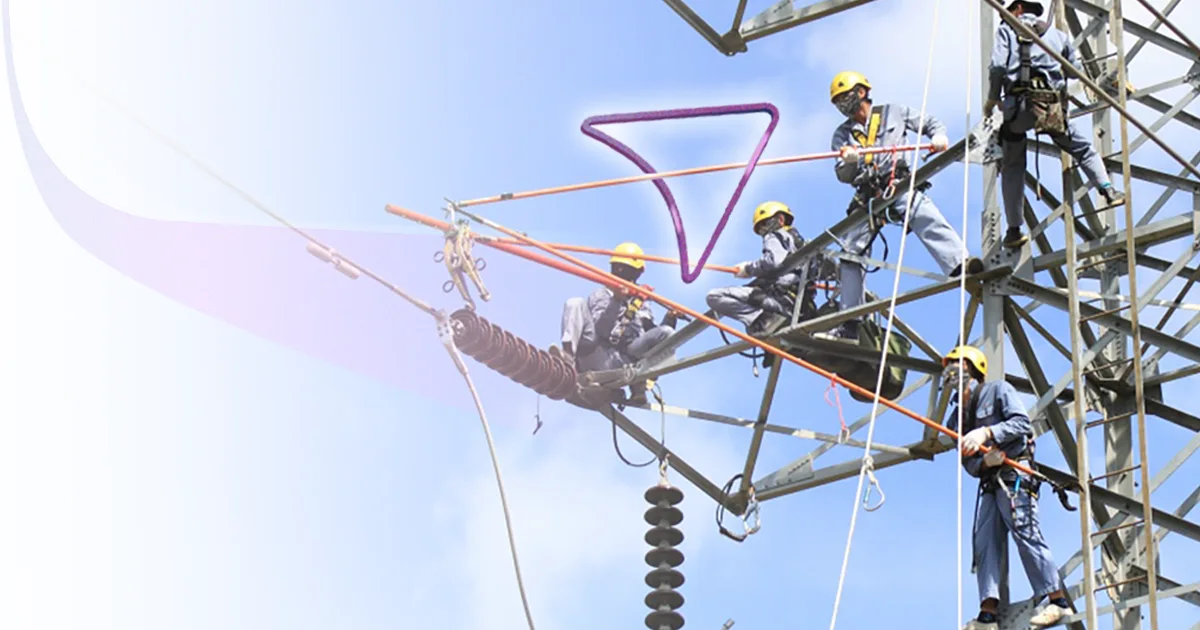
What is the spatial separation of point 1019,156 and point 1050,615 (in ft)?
11.9

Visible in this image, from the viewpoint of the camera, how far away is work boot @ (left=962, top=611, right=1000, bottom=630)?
13289 mm

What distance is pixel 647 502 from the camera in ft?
53.2

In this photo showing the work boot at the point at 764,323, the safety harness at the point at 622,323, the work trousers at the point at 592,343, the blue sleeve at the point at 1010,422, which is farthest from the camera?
the safety harness at the point at 622,323

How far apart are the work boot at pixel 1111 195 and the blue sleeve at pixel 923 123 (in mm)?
1393

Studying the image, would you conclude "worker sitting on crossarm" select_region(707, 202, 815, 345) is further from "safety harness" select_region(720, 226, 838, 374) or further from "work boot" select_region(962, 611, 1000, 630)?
"work boot" select_region(962, 611, 1000, 630)

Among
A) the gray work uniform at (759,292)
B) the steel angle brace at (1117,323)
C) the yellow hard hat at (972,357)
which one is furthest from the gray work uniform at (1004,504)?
the gray work uniform at (759,292)

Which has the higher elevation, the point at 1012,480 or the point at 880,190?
the point at 880,190

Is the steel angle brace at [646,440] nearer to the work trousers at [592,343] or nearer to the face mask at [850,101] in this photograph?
Result: the work trousers at [592,343]

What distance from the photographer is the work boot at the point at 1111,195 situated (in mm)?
14859

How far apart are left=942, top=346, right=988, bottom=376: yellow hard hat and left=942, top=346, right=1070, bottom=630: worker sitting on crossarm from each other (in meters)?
0.12

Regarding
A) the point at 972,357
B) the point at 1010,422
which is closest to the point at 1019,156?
the point at 972,357

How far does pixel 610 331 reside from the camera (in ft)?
56.6

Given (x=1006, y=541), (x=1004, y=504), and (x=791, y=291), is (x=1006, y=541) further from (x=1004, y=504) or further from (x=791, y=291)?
(x=791, y=291)

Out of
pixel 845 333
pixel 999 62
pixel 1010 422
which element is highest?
pixel 999 62
